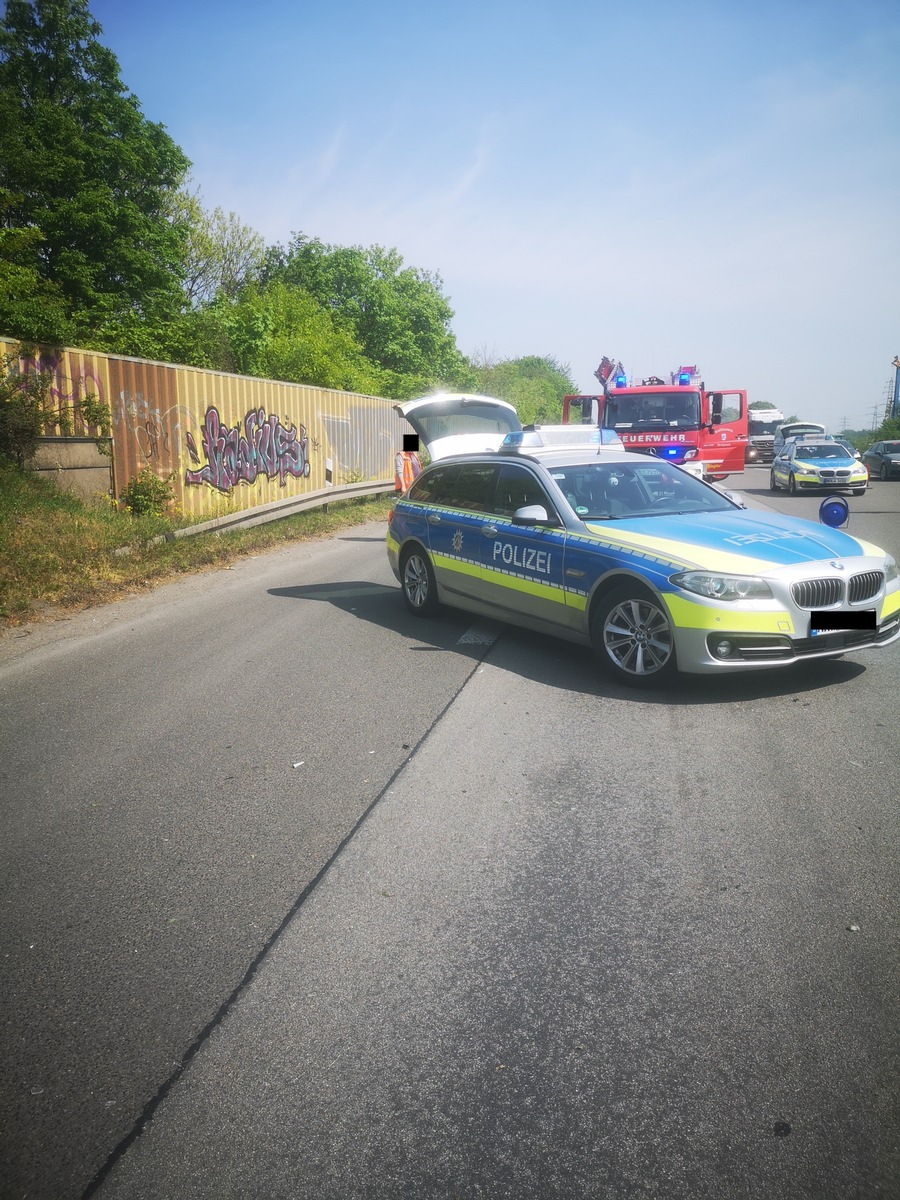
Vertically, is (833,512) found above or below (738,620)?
above

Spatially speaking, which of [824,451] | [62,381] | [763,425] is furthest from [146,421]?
[763,425]

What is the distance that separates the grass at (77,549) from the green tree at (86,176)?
13.6 meters

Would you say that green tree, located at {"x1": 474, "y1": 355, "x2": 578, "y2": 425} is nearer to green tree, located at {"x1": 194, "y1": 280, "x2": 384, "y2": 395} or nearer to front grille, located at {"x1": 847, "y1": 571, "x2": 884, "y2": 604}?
green tree, located at {"x1": 194, "y1": 280, "x2": 384, "y2": 395}

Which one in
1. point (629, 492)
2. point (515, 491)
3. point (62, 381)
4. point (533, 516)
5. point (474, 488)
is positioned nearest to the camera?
point (533, 516)

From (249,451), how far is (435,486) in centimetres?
1088

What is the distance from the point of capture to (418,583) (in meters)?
8.80

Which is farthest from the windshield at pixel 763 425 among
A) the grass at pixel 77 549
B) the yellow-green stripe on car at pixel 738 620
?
the yellow-green stripe on car at pixel 738 620

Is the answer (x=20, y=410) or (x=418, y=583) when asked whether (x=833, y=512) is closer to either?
(x=418, y=583)

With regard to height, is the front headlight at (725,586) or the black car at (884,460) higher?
the black car at (884,460)

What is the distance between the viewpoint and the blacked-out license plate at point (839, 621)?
5723 millimetres

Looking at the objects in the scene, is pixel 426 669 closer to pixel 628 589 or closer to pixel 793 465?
pixel 628 589

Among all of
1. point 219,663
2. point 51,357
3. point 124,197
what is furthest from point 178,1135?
point 124,197

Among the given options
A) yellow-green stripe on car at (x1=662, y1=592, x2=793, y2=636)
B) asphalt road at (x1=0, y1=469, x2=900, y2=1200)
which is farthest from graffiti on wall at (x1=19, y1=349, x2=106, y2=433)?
yellow-green stripe on car at (x1=662, y1=592, x2=793, y2=636)

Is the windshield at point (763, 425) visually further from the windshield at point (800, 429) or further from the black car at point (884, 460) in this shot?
the black car at point (884, 460)
